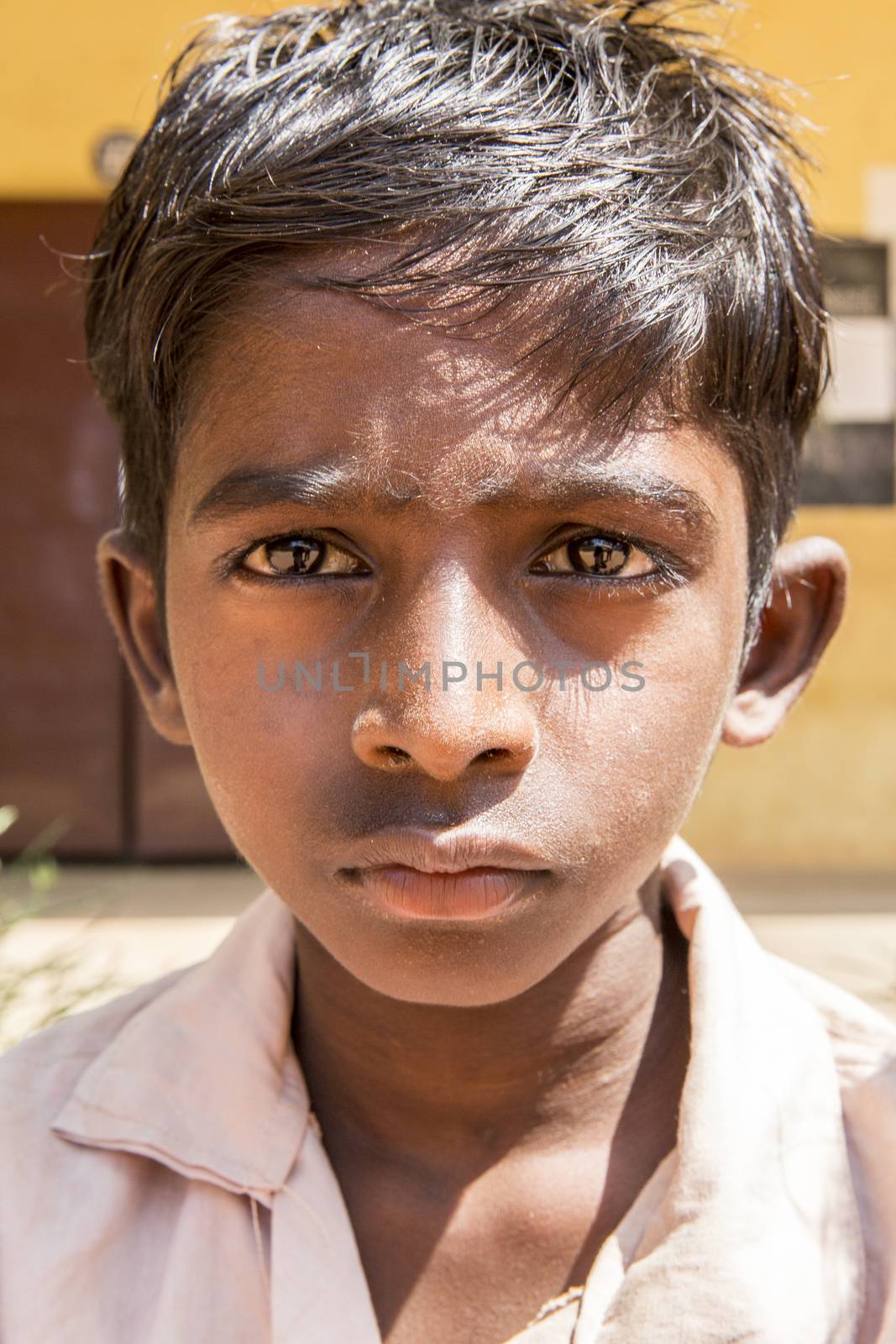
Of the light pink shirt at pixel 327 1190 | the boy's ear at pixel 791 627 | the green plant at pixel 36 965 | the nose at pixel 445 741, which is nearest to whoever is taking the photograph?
the nose at pixel 445 741

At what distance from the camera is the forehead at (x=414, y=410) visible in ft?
3.56

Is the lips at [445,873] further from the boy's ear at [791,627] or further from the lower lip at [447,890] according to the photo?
the boy's ear at [791,627]

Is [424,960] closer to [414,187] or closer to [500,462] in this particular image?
[500,462]

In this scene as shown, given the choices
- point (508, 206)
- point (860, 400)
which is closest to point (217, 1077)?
point (508, 206)

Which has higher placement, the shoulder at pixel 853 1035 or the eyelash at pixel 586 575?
the eyelash at pixel 586 575

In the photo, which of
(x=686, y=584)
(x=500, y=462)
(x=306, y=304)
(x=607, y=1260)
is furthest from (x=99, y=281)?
(x=607, y=1260)

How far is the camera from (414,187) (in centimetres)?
115

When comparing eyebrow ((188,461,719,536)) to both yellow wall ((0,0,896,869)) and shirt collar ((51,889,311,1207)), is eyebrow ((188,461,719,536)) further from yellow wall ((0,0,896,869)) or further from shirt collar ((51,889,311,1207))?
yellow wall ((0,0,896,869))

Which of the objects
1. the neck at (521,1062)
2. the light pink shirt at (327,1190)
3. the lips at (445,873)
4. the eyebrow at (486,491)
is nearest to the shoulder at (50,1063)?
the light pink shirt at (327,1190)

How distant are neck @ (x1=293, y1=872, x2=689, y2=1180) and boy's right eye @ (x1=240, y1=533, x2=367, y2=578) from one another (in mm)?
437

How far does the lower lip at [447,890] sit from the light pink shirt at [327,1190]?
0.29 m

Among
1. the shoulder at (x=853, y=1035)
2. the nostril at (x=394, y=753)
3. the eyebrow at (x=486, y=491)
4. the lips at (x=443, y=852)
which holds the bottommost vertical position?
the shoulder at (x=853, y=1035)

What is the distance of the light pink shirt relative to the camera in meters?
1.13

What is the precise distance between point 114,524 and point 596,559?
3869mm
